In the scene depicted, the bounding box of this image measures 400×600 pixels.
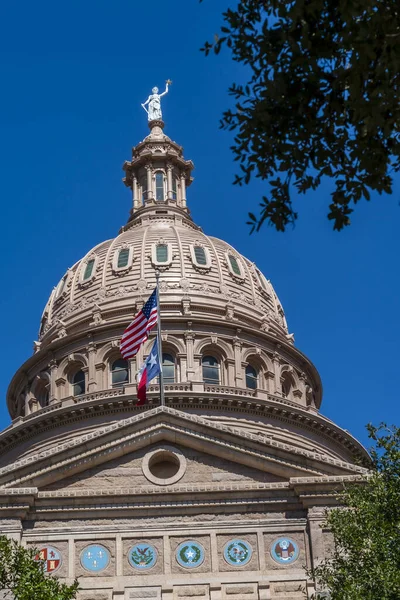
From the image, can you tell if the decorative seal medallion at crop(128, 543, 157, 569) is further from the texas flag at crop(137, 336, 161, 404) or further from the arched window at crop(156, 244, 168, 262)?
the arched window at crop(156, 244, 168, 262)

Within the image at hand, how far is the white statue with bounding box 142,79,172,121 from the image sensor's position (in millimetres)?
97500

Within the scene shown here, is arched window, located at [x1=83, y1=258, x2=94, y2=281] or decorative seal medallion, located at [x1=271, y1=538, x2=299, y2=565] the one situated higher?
arched window, located at [x1=83, y1=258, x2=94, y2=281]

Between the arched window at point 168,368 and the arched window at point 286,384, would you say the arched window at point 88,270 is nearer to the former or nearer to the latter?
the arched window at point 168,368

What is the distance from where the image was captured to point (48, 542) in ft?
128

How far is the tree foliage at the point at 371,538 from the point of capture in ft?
99.1

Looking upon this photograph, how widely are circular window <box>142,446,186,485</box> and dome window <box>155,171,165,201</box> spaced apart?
5000 centimetres

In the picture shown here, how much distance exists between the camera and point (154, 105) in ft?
323

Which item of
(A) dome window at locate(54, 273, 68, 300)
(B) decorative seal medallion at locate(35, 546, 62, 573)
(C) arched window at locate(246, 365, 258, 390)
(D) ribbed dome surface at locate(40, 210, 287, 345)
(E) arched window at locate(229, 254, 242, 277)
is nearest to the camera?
(B) decorative seal medallion at locate(35, 546, 62, 573)

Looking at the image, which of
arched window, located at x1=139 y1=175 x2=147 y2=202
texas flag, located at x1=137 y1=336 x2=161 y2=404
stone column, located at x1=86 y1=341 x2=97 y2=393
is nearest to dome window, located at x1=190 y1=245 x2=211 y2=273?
stone column, located at x1=86 y1=341 x2=97 y2=393

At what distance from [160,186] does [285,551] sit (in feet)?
178

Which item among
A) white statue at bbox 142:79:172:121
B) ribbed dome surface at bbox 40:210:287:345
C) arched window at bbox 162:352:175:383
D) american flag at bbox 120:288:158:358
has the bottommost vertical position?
american flag at bbox 120:288:158:358

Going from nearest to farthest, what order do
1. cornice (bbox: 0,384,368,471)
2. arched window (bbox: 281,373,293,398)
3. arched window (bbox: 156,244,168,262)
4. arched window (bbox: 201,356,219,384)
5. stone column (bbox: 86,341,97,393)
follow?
cornice (bbox: 0,384,368,471) < stone column (bbox: 86,341,97,393) < arched window (bbox: 201,356,219,384) < arched window (bbox: 281,373,293,398) < arched window (bbox: 156,244,168,262)

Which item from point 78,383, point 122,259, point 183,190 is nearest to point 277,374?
point 78,383

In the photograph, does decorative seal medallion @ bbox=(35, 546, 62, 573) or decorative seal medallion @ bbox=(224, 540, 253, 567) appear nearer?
decorative seal medallion @ bbox=(35, 546, 62, 573)
